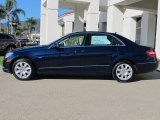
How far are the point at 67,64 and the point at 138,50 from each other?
227cm

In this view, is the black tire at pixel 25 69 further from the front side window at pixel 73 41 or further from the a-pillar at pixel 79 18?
the a-pillar at pixel 79 18

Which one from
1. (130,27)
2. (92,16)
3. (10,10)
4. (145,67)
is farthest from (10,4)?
(145,67)

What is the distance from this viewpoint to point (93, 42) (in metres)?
9.70

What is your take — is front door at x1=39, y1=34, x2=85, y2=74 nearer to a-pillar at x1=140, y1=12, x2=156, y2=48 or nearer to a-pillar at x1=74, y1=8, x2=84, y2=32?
a-pillar at x1=140, y1=12, x2=156, y2=48

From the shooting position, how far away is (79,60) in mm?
9461

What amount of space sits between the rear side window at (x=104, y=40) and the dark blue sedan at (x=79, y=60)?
0.18ft

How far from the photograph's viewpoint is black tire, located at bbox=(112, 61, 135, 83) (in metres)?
9.51

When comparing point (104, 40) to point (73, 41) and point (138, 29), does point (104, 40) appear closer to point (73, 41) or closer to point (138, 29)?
point (73, 41)

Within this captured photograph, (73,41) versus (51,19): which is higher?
(51,19)

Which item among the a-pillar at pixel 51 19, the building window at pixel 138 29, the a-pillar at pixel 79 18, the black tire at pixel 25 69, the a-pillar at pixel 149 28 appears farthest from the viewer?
the a-pillar at pixel 79 18

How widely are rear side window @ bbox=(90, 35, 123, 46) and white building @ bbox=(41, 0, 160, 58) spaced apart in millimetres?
6439

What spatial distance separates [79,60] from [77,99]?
2.67 metres

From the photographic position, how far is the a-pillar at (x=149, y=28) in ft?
79.3

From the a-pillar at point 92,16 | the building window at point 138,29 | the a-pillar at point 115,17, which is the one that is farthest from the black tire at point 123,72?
the building window at point 138,29
